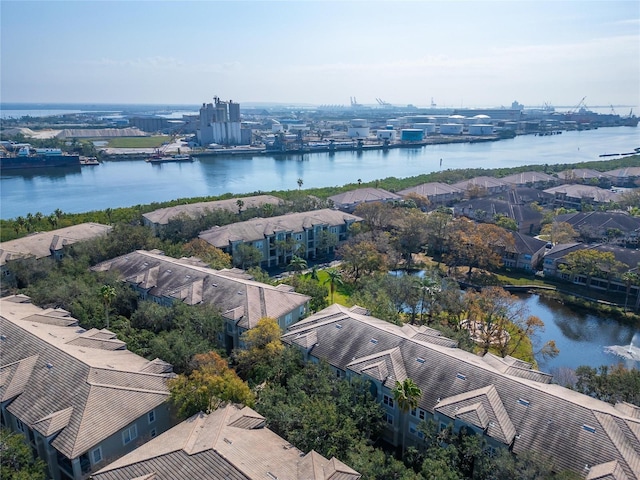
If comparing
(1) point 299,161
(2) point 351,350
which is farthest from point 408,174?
(2) point 351,350

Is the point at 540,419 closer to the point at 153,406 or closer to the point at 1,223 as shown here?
the point at 153,406

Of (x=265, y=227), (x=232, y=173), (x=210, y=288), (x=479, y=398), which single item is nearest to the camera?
(x=479, y=398)

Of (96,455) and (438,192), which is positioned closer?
(96,455)

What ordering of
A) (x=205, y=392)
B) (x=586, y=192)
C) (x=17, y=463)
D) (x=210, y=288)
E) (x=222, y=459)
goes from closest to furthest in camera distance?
1. (x=222, y=459)
2. (x=17, y=463)
3. (x=205, y=392)
4. (x=210, y=288)
5. (x=586, y=192)

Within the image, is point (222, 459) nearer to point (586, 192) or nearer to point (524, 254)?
point (524, 254)

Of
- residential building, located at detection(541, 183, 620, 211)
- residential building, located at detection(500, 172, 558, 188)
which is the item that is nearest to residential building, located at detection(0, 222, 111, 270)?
residential building, located at detection(541, 183, 620, 211)

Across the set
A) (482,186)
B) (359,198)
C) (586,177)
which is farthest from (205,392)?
(586,177)
